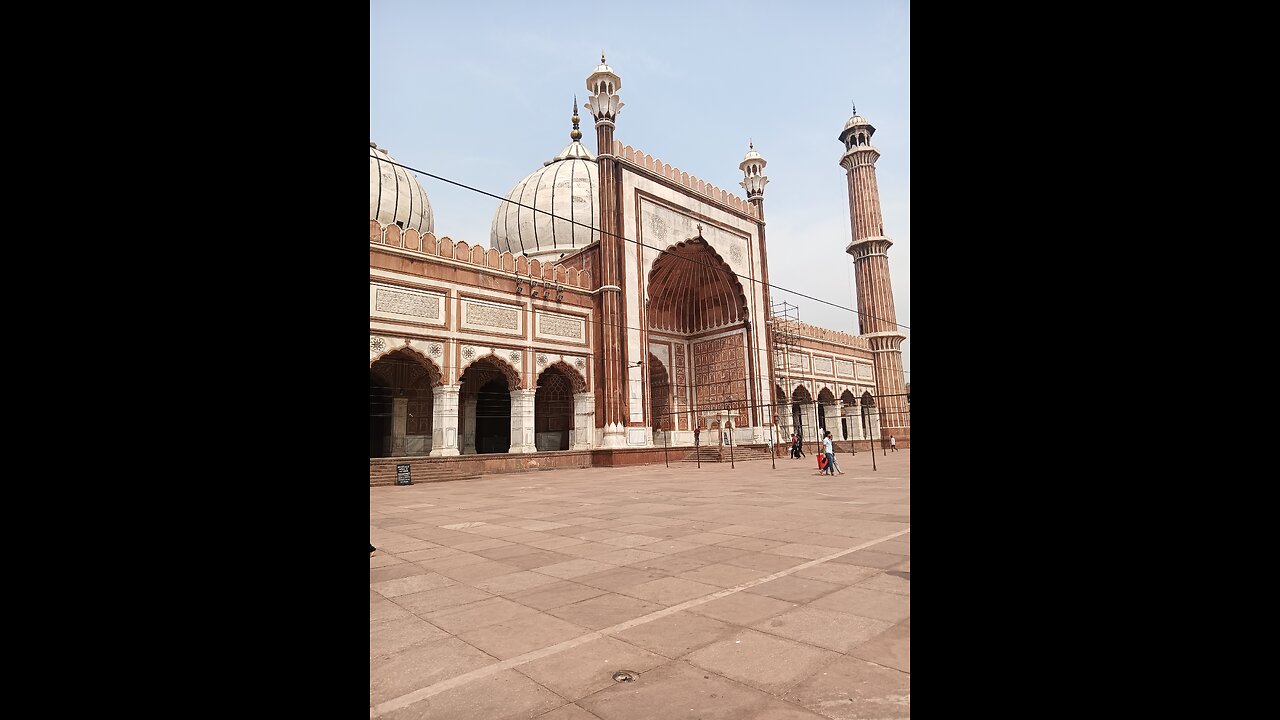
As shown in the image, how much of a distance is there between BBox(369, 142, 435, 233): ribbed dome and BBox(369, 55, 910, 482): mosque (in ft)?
0.23

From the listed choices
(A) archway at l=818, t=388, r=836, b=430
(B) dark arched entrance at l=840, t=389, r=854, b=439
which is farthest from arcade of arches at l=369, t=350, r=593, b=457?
(B) dark arched entrance at l=840, t=389, r=854, b=439

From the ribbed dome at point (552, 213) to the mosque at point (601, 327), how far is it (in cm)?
8

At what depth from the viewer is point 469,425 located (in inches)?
709

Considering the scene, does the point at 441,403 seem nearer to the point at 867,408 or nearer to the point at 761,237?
the point at 761,237

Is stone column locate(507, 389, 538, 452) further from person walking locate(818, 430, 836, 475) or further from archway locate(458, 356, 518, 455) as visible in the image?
person walking locate(818, 430, 836, 475)

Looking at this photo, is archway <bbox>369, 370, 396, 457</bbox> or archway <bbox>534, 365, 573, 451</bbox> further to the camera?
archway <bbox>534, 365, 573, 451</bbox>

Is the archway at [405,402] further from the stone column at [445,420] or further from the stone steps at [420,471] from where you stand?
the stone steps at [420,471]

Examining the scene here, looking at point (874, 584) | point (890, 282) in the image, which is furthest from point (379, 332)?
point (890, 282)

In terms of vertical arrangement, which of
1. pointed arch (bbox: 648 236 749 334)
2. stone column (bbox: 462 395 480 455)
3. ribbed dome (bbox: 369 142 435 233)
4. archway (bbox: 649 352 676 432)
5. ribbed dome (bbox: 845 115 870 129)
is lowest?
stone column (bbox: 462 395 480 455)

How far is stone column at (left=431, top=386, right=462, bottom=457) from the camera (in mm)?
14156

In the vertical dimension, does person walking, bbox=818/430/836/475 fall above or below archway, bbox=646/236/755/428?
below

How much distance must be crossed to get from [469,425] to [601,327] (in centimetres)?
491
